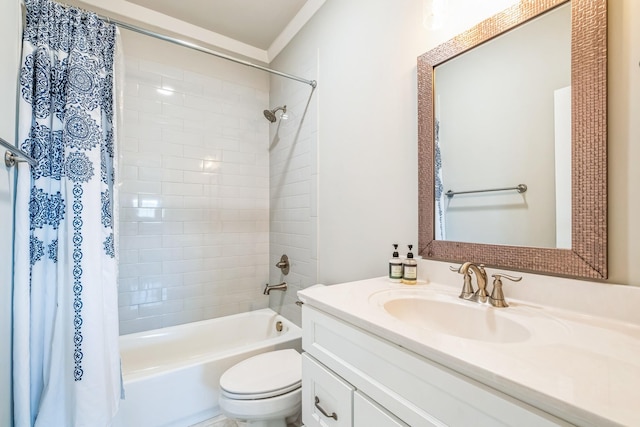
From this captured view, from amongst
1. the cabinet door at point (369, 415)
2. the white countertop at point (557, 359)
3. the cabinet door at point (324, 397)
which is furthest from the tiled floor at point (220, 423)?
the white countertop at point (557, 359)

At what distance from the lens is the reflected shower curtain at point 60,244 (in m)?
1.05

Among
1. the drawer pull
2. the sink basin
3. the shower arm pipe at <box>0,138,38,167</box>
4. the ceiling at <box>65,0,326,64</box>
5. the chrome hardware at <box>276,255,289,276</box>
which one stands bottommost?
the drawer pull

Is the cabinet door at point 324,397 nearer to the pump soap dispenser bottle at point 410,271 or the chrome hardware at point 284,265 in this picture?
the pump soap dispenser bottle at point 410,271

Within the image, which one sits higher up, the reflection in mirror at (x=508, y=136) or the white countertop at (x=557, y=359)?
the reflection in mirror at (x=508, y=136)

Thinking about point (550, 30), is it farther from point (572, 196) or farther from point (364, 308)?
point (364, 308)

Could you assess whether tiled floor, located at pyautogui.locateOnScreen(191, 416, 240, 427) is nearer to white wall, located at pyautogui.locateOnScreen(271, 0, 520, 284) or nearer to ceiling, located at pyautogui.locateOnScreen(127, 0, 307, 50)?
white wall, located at pyautogui.locateOnScreen(271, 0, 520, 284)

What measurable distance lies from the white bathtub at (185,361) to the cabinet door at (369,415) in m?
1.09

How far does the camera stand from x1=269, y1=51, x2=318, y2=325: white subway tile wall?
1907 millimetres

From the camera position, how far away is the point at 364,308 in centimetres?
82

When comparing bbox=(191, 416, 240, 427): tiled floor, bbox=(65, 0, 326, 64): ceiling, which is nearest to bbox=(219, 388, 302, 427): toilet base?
bbox=(191, 416, 240, 427): tiled floor

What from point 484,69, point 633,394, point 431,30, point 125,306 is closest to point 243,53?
point 431,30

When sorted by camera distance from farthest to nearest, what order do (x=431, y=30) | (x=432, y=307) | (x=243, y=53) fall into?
(x=243, y=53) < (x=431, y=30) < (x=432, y=307)

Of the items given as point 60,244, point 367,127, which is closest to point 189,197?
point 60,244

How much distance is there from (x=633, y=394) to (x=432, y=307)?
557 mm
